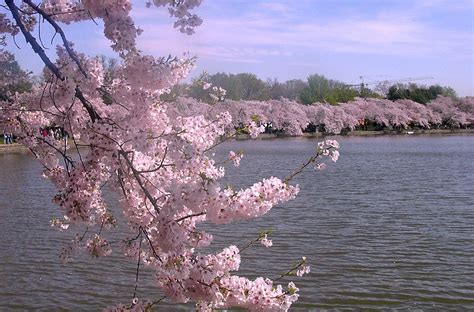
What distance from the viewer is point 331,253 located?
10.8 metres

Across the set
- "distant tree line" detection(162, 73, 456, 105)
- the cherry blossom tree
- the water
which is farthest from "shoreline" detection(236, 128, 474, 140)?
the cherry blossom tree

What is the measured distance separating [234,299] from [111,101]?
1960 mm

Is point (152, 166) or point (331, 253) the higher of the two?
point (152, 166)

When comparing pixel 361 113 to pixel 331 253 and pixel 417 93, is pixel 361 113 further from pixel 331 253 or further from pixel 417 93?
pixel 331 253

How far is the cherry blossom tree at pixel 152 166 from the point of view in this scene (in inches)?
153

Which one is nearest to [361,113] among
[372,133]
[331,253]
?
[372,133]

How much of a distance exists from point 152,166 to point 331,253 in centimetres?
683

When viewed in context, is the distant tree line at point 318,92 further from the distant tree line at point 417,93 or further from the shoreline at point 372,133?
the shoreline at point 372,133

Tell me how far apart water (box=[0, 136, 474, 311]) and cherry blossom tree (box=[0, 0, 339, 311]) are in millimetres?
3874

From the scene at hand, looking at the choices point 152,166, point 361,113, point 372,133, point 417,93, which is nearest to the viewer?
point 152,166

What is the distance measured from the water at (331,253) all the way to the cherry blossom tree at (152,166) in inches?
153

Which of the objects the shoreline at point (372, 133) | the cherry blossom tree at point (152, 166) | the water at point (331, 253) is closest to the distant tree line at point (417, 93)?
the shoreline at point (372, 133)

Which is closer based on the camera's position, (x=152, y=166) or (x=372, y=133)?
(x=152, y=166)

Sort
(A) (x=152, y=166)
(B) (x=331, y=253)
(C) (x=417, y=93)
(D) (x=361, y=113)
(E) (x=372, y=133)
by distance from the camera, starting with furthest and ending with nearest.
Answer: (C) (x=417, y=93), (D) (x=361, y=113), (E) (x=372, y=133), (B) (x=331, y=253), (A) (x=152, y=166)
